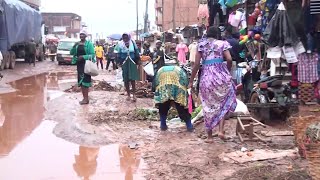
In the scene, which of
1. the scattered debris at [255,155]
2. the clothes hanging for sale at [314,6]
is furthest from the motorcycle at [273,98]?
the scattered debris at [255,155]

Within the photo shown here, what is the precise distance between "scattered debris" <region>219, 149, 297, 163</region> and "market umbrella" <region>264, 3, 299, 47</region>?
2.84m

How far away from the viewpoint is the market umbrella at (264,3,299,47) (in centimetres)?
782

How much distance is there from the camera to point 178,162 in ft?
17.6

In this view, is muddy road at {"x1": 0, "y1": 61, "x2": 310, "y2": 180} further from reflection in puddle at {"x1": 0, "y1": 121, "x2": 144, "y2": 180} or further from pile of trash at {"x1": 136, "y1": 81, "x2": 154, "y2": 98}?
pile of trash at {"x1": 136, "y1": 81, "x2": 154, "y2": 98}

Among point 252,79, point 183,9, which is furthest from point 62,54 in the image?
point 252,79

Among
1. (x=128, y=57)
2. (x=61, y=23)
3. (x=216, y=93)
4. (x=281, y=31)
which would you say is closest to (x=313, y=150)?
(x=216, y=93)

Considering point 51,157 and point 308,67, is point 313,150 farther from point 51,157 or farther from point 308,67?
point 308,67

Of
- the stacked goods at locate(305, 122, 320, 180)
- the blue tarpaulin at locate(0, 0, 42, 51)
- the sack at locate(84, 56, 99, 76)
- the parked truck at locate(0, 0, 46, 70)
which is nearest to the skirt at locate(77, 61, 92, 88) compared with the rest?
the sack at locate(84, 56, 99, 76)

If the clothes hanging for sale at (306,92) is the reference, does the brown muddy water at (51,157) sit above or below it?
below

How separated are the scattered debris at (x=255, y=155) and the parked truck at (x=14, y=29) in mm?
16186

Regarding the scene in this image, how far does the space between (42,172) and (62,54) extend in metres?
24.3

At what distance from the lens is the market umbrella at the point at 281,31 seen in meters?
7.82

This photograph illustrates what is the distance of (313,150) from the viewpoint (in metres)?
3.83

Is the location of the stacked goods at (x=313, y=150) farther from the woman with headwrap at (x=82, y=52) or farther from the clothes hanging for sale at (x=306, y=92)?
the woman with headwrap at (x=82, y=52)
